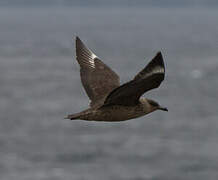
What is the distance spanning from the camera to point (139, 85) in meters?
8.43

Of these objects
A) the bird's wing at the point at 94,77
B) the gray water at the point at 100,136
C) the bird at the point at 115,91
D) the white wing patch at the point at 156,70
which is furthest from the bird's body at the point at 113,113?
the gray water at the point at 100,136

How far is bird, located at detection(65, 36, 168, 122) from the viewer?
320 inches

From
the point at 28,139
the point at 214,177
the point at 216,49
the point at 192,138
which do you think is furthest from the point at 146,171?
the point at 216,49

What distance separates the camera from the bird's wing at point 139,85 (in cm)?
798

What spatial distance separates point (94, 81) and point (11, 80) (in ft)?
410

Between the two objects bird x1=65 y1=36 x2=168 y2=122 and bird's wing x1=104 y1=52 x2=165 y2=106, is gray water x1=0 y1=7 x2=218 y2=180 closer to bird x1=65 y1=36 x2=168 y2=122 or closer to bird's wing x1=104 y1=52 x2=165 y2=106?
bird x1=65 y1=36 x2=168 y2=122

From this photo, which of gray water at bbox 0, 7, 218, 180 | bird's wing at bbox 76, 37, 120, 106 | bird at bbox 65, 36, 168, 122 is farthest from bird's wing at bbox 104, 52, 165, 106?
gray water at bbox 0, 7, 218, 180

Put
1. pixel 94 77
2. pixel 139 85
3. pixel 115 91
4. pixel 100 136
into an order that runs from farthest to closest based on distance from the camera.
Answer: pixel 100 136 < pixel 94 77 < pixel 115 91 < pixel 139 85

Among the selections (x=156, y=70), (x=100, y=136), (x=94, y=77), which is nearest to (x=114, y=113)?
(x=156, y=70)

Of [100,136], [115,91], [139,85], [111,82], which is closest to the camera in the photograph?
[139,85]

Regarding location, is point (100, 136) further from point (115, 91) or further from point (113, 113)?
point (115, 91)

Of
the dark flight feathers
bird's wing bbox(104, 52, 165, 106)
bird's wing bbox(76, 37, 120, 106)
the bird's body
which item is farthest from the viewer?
bird's wing bbox(76, 37, 120, 106)

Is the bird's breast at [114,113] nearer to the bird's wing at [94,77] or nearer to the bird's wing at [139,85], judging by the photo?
the bird's wing at [139,85]

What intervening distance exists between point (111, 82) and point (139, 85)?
214 centimetres
